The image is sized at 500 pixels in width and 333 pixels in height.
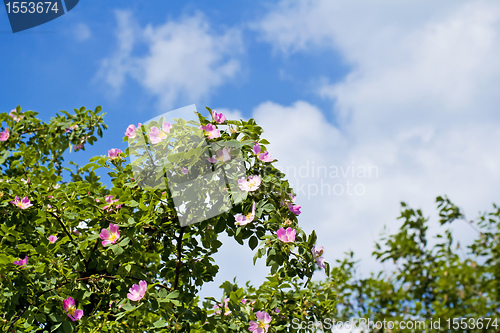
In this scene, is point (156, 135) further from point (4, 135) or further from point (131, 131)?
point (4, 135)

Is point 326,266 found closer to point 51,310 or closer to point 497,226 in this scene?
point 51,310

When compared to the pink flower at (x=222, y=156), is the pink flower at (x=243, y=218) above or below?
below

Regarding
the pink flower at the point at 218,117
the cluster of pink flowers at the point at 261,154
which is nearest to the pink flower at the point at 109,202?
the pink flower at the point at 218,117

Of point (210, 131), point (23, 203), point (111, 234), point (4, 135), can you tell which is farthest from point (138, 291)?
point (4, 135)

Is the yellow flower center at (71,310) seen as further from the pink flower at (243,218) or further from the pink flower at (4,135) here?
the pink flower at (4,135)

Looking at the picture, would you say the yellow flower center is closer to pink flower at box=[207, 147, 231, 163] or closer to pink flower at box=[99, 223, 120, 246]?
pink flower at box=[99, 223, 120, 246]

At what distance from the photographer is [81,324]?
2.38m

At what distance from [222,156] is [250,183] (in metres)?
0.21

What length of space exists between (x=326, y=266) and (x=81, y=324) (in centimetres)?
130

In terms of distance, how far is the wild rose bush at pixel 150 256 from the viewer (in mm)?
2334

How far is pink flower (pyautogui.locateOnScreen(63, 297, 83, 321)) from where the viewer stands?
7.91 ft

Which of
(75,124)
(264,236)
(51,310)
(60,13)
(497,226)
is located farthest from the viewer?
(60,13)

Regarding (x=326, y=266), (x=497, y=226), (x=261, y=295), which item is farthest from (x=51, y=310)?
(x=497, y=226)

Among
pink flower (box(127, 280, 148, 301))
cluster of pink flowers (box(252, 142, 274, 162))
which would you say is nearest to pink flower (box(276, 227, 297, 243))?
cluster of pink flowers (box(252, 142, 274, 162))
